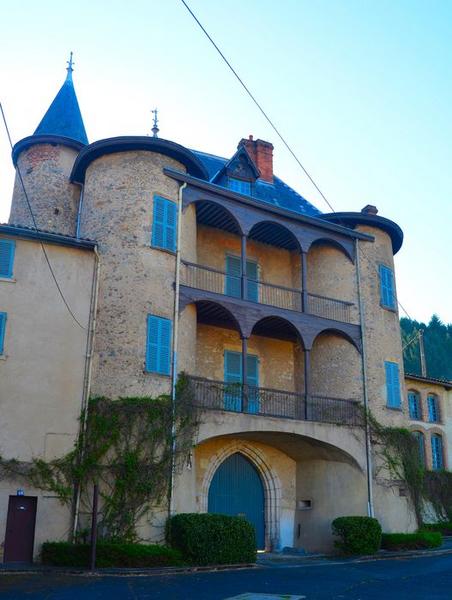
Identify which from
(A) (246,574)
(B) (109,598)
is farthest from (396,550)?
(B) (109,598)

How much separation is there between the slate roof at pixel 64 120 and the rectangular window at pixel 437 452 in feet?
68.7

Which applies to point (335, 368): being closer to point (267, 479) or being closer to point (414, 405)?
point (267, 479)

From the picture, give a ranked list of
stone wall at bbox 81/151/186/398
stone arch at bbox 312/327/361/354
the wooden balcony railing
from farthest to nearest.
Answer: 1. stone arch at bbox 312/327/361/354
2. the wooden balcony railing
3. stone wall at bbox 81/151/186/398

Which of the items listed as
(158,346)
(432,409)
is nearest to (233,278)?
(158,346)

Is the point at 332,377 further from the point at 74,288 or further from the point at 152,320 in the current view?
the point at 74,288

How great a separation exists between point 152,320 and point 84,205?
4867 millimetres

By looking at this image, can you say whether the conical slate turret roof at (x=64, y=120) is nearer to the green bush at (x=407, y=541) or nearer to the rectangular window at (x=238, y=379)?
the rectangular window at (x=238, y=379)

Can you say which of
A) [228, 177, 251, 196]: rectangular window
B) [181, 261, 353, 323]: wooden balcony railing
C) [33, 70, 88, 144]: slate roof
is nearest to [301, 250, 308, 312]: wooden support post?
[181, 261, 353, 323]: wooden balcony railing

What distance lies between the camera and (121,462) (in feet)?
59.0

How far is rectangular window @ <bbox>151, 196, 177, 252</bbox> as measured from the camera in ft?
68.0

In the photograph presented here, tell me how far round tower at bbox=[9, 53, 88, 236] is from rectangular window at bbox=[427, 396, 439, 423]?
1909cm

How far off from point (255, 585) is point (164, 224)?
440 inches

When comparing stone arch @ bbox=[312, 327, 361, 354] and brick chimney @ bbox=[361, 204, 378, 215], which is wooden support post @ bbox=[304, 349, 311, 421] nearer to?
stone arch @ bbox=[312, 327, 361, 354]

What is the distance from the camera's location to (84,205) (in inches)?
854
